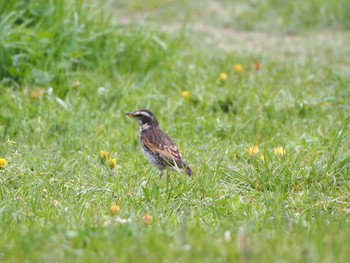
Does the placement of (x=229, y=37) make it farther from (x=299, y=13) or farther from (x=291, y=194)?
(x=291, y=194)

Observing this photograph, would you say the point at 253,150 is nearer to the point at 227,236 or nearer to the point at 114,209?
the point at 114,209

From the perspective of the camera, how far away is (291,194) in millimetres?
6016

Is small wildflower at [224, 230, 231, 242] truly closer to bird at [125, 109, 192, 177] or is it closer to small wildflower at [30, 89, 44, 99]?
bird at [125, 109, 192, 177]

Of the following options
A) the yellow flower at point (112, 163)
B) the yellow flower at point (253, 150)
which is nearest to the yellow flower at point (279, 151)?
the yellow flower at point (253, 150)

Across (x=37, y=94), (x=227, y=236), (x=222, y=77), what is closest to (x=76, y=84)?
(x=37, y=94)

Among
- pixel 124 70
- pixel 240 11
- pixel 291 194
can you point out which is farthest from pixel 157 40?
pixel 291 194

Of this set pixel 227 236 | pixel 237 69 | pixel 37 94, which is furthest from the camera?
pixel 237 69

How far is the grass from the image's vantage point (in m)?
4.50

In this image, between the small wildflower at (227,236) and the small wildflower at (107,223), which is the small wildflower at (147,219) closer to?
the small wildflower at (107,223)

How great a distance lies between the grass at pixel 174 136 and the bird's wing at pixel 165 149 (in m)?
0.20

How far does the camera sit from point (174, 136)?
25.7 feet

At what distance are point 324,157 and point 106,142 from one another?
80.6 inches

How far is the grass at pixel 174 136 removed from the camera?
4.50 meters

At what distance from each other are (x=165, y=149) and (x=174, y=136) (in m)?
1.17
